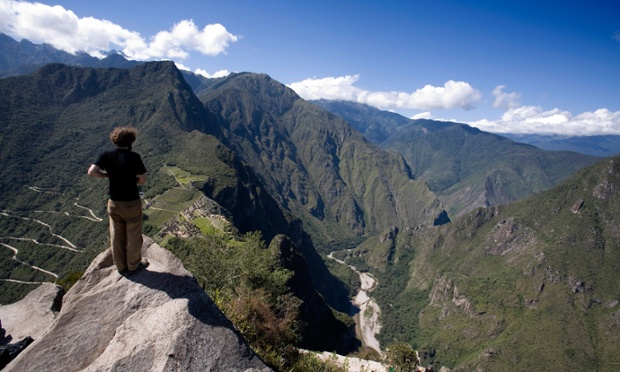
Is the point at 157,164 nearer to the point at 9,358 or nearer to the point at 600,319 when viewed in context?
the point at 9,358

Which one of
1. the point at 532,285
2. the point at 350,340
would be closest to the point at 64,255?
the point at 350,340

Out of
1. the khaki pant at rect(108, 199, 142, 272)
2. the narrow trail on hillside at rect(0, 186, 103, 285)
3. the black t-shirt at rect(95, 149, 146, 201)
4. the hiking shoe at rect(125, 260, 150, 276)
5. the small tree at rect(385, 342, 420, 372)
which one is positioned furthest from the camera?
the narrow trail on hillside at rect(0, 186, 103, 285)

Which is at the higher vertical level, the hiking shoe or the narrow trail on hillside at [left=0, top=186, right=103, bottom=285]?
the hiking shoe

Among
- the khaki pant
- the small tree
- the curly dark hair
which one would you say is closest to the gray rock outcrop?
the khaki pant

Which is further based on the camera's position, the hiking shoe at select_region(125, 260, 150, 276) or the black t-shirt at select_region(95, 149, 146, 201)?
the hiking shoe at select_region(125, 260, 150, 276)

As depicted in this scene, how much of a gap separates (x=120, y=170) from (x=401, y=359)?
108 feet

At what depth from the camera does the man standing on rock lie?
992 centimetres

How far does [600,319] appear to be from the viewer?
537 ft

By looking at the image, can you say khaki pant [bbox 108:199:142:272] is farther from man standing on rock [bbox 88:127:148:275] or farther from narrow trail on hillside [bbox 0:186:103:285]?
narrow trail on hillside [bbox 0:186:103:285]

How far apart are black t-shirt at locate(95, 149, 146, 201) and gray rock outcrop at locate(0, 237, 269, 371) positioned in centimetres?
271

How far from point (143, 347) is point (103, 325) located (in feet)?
6.36

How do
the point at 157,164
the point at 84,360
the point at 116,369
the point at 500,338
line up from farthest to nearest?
the point at 157,164 → the point at 500,338 → the point at 84,360 → the point at 116,369

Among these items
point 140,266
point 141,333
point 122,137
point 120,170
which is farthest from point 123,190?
point 141,333

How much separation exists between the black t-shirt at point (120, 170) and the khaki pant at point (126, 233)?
28cm
